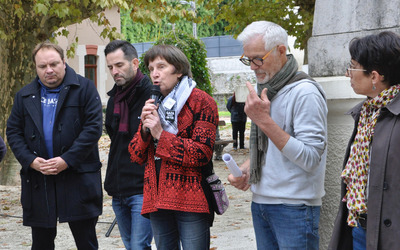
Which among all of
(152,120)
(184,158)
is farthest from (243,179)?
(152,120)

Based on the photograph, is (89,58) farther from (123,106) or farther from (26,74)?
(123,106)

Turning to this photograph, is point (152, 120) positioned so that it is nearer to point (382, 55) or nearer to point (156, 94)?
point (156, 94)

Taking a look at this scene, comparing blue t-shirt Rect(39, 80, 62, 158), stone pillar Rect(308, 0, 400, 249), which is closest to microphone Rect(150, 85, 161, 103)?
stone pillar Rect(308, 0, 400, 249)

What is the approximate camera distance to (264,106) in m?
3.14

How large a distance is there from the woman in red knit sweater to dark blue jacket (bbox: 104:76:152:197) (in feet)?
2.00

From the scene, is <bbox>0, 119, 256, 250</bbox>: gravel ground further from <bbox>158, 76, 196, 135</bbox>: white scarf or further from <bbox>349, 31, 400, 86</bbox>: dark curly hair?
<bbox>349, 31, 400, 86</bbox>: dark curly hair

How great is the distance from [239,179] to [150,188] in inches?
24.5

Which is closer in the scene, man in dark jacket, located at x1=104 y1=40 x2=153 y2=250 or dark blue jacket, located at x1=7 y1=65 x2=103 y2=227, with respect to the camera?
man in dark jacket, located at x1=104 y1=40 x2=153 y2=250

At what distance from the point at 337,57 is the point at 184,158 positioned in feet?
4.25

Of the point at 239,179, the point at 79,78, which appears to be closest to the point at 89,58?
A: the point at 79,78

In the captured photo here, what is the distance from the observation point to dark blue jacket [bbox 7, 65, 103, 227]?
4723mm

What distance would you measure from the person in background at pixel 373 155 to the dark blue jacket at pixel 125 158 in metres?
1.90

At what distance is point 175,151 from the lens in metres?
3.69

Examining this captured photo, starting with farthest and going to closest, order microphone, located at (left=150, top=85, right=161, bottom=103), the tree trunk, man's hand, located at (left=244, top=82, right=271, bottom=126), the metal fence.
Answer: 1. the metal fence
2. the tree trunk
3. microphone, located at (left=150, top=85, right=161, bottom=103)
4. man's hand, located at (left=244, top=82, right=271, bottom=126)
